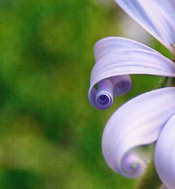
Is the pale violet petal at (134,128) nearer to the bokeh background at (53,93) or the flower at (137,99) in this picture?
the flower at (137,99)

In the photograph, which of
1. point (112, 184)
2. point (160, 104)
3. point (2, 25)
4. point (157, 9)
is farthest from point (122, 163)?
point (2, 25)

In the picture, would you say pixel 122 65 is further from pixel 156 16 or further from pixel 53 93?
pixel 53 93

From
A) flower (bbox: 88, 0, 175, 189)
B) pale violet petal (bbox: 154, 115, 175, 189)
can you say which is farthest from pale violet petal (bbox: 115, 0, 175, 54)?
pale violet petal (bbox: 154, 115, 175, 189)

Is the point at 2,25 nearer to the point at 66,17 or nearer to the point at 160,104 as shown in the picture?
the point at 66,17

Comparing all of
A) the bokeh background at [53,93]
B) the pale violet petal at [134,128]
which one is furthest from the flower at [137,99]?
the bokeh background at [53,93]

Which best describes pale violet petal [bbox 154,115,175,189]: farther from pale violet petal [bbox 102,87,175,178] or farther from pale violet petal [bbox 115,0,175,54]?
pale violet petal [bbox 115,0,175,54]

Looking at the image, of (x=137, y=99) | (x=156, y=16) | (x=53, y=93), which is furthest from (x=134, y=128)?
(x=53, y=93)
